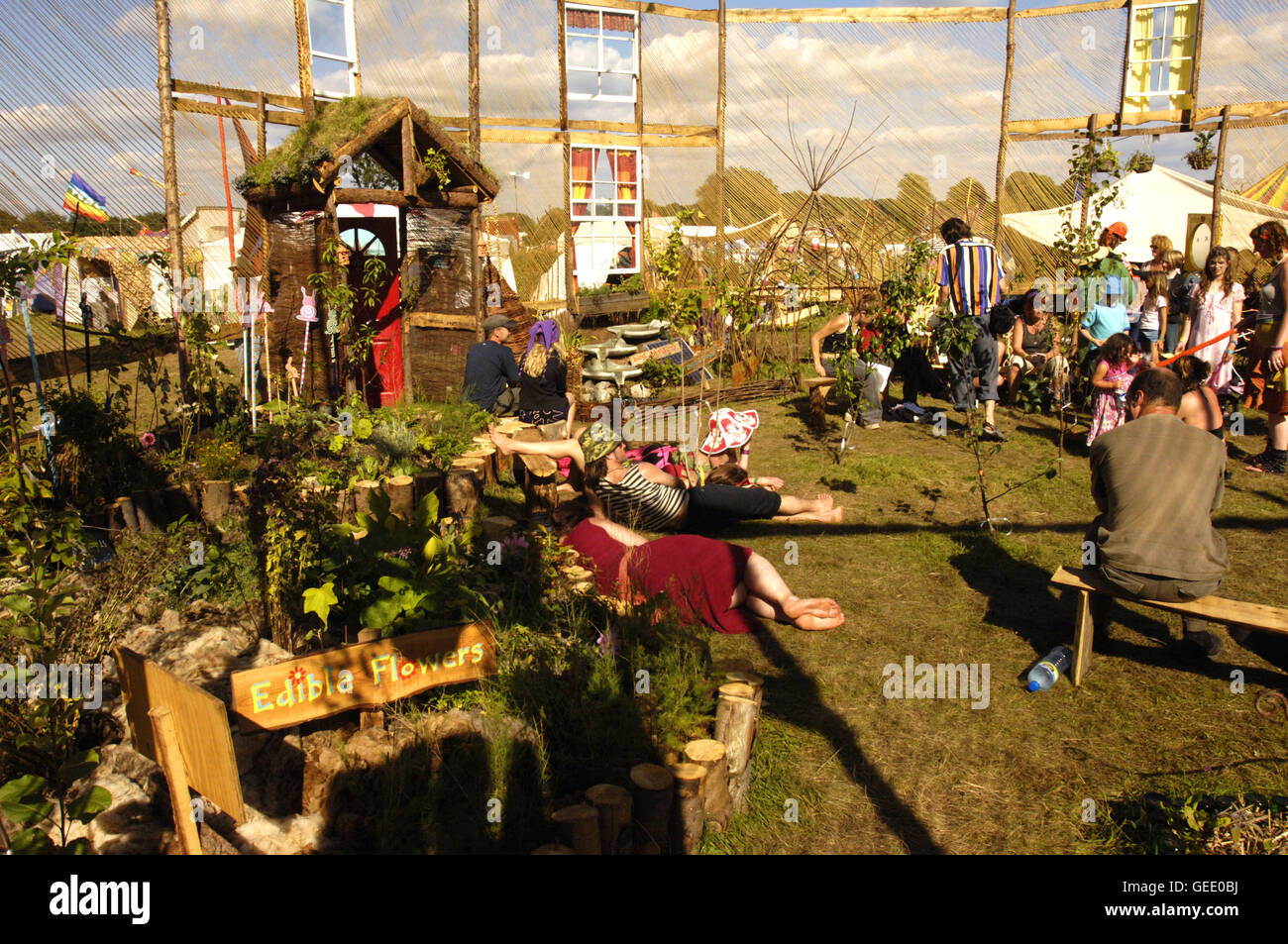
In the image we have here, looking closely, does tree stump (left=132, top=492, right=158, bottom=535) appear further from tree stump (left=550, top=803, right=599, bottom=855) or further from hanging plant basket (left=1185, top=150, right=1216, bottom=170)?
hanging plant basket (left=1185, top=150, right=1216, bottom=170)

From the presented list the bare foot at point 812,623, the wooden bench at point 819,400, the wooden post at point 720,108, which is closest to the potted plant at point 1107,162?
the wooden bench at point 819,400

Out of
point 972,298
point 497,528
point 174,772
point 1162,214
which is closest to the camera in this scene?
point 174,772

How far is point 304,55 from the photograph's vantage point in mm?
9422

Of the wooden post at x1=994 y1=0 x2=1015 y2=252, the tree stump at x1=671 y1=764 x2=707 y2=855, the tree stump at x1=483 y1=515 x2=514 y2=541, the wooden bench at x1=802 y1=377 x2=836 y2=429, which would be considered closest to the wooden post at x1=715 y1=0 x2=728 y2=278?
the wooden post at x1=994 y1=0 x2=1015 y2=252

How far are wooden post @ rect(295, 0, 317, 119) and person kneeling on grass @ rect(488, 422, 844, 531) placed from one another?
5.30 m

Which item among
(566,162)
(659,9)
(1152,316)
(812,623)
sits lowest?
(812,623)

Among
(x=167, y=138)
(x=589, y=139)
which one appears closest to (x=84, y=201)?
(x=167, y=138)

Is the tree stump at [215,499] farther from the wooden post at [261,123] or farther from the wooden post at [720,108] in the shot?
the wooden post at [720,108]

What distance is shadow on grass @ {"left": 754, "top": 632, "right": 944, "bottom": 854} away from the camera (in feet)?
10.6

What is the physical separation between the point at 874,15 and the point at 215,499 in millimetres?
13636

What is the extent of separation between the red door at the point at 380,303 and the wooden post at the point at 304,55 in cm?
125

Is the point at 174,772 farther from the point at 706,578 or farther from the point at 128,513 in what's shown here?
the point at 128,513
